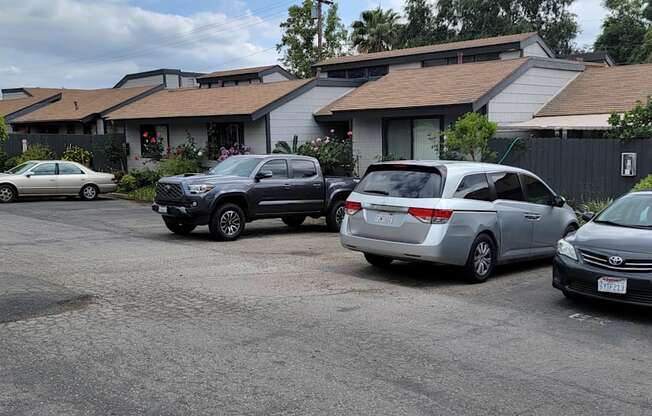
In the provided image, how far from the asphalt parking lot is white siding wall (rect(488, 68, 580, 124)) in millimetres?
8237

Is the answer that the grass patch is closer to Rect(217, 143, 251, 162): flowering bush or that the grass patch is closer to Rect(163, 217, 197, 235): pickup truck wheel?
Rect(217, 143, 251, 162): flowering bush

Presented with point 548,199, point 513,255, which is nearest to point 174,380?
point 513,255

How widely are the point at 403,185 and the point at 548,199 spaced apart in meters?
2.84

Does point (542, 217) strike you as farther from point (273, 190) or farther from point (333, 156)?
point (333, 156)

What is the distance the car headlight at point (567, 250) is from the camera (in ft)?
26.3

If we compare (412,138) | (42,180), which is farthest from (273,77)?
(412,138)

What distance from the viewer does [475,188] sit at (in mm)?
9617

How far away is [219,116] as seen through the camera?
23.8m

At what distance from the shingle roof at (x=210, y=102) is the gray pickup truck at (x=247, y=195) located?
8.21m

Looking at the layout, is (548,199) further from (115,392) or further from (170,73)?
(170,73)

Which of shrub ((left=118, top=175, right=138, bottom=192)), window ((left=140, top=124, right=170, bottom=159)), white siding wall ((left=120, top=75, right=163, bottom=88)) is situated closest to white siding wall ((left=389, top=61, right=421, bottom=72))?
window ((left=140, top=124, right=170, bottom=159))

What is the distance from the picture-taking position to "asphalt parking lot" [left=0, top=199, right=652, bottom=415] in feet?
16.2

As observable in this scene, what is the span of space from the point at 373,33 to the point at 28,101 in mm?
24265

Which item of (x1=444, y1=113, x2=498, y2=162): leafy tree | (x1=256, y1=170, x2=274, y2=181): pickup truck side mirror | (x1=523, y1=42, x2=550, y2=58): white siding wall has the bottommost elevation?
(x1=256, y1=170, x2=274, y2=181): pickup truck side mirror
